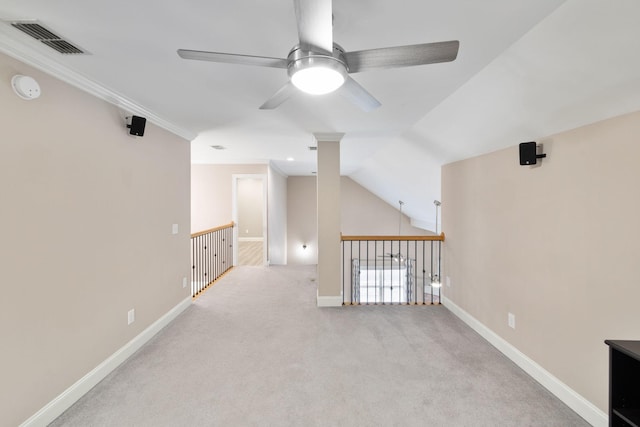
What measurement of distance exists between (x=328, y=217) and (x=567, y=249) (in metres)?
2.60

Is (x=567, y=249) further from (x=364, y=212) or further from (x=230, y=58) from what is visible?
(x=364, y=212)

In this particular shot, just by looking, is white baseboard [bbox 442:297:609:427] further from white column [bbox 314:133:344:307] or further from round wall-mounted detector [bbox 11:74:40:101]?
round wall-mounted detector [bbox 11:74:40:101]

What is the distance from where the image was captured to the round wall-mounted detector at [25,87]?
1692mm

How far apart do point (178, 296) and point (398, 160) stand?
4135 mm

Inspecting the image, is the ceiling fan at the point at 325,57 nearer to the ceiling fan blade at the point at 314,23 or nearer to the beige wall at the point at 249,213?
the ceiling fan blade at the point at 314,23

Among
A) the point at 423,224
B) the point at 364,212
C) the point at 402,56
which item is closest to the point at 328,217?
the point at 402,56

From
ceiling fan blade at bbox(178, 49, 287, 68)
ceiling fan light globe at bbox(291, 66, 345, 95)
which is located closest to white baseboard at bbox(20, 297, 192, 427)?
ceiling fan blade at bbox(178, 49, 287, 68)

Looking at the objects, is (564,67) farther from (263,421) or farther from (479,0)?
(263,421)

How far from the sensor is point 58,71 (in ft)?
6.46

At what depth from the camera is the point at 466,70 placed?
6.73ft

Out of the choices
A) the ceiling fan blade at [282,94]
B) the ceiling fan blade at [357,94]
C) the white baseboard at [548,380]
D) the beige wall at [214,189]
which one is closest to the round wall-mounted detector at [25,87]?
the ceiling fan blade at [282,94]

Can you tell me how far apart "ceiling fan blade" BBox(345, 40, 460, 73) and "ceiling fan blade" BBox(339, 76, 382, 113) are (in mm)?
99

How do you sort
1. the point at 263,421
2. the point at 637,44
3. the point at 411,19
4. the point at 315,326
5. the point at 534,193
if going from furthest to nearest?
the point at 315,326 < the point at 534,193 < the point at 263,421 < the point at 411,19 < the point at 637,44

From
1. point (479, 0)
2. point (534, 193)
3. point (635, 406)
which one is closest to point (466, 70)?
point (479, 0)
